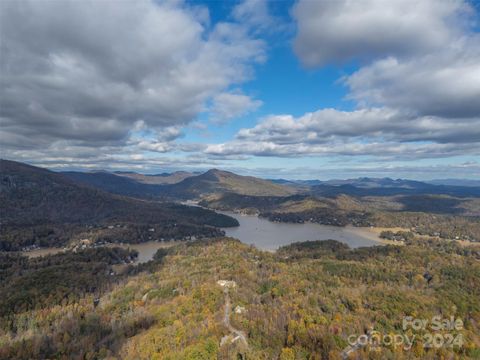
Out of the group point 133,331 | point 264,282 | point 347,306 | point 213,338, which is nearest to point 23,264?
point 133,331

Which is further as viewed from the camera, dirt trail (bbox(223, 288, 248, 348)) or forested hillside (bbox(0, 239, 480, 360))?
dirt trail (bbox(223, 288, 248, 348))

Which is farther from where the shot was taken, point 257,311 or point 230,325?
point 257,311

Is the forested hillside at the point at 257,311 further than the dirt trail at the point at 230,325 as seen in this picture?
No

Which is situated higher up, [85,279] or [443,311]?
[443,311]

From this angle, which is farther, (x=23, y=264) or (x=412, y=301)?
(x=23, y=264)

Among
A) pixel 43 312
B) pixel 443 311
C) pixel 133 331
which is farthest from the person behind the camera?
pixel 43 312

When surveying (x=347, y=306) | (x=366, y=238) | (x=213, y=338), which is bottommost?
(x=366, y=238)

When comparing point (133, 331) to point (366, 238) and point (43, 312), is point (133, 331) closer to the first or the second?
point (43, 312)

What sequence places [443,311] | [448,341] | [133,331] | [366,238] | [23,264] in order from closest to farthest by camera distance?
[448,341], [133,331], [443,311], [23,264], [366,238]

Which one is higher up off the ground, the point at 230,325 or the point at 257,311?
the point at 230,325

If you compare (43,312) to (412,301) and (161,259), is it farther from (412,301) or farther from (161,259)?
(412,301)
